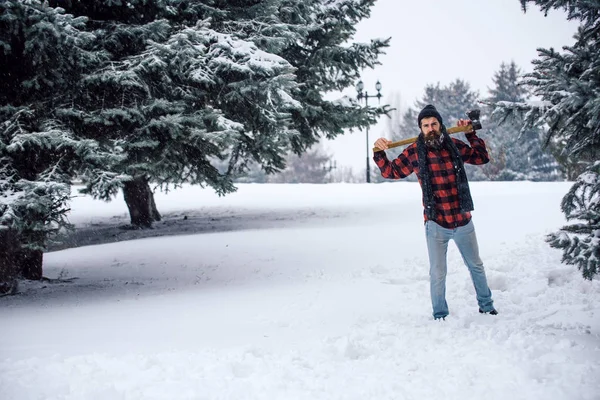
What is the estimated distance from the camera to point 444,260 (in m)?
4.78

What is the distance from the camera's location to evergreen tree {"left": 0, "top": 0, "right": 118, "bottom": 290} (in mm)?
5203

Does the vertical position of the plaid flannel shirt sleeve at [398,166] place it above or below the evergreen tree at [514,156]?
below

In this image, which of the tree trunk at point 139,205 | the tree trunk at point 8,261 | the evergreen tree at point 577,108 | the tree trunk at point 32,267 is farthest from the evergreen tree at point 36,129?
the tree trunk at point 139,205

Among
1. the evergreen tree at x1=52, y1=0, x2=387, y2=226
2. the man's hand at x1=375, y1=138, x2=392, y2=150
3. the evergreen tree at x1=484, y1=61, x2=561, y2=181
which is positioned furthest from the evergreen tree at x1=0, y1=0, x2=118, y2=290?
the evergreen tree at x1=484, y1=61, x2=561, y2=181

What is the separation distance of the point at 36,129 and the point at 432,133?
4.48 m

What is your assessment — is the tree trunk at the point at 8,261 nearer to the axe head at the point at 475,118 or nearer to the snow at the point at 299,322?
the snow at the point at 299,322

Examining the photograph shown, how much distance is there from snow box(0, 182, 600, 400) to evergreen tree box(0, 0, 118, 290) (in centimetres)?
106

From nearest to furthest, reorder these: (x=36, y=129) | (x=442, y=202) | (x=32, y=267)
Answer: (x=442, y=202), (x=36, y=129), (x=32, y=267)

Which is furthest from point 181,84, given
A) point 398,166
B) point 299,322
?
point 299,322

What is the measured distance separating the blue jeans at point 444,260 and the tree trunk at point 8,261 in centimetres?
489

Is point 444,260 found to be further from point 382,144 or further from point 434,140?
point 382,144

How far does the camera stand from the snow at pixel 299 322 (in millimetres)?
3373

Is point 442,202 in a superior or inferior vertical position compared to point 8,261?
superior

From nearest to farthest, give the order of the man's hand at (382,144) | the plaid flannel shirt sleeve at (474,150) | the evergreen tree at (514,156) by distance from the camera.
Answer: the plaid flannel shirt sleeve at (474,150)
the man's hand at (382,144)
the evergreen tree at (514,156)
